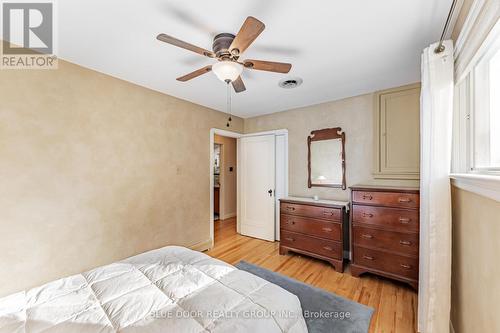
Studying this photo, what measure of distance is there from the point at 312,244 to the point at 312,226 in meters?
0.25

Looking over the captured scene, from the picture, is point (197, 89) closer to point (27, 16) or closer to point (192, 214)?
point (27, 16)

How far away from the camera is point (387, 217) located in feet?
7.78

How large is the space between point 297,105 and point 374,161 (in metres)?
1.45

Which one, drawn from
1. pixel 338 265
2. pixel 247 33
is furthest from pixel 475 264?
pixel 247 33

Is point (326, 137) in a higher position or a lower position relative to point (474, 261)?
higher

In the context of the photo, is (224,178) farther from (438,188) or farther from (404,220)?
(438,188)

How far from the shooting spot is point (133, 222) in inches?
102

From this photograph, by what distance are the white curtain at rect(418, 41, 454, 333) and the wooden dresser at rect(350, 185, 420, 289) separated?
2.40 feet

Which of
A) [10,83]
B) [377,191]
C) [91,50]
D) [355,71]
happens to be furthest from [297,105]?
[10,83]

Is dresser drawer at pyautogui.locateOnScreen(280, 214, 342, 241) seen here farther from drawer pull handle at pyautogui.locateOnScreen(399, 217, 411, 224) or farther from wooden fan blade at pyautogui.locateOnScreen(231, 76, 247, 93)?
wooden fan blade at pyautogui.locateOnScreen(231, 76, 247, 93)

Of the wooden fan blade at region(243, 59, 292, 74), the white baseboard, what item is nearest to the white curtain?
the wooden fan blade at region(243, 59, 292, 74)

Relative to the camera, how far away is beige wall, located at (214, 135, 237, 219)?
18.4 feet

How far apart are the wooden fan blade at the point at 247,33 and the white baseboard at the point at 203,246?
2825 millimetres

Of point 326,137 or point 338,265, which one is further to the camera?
point 326,137
